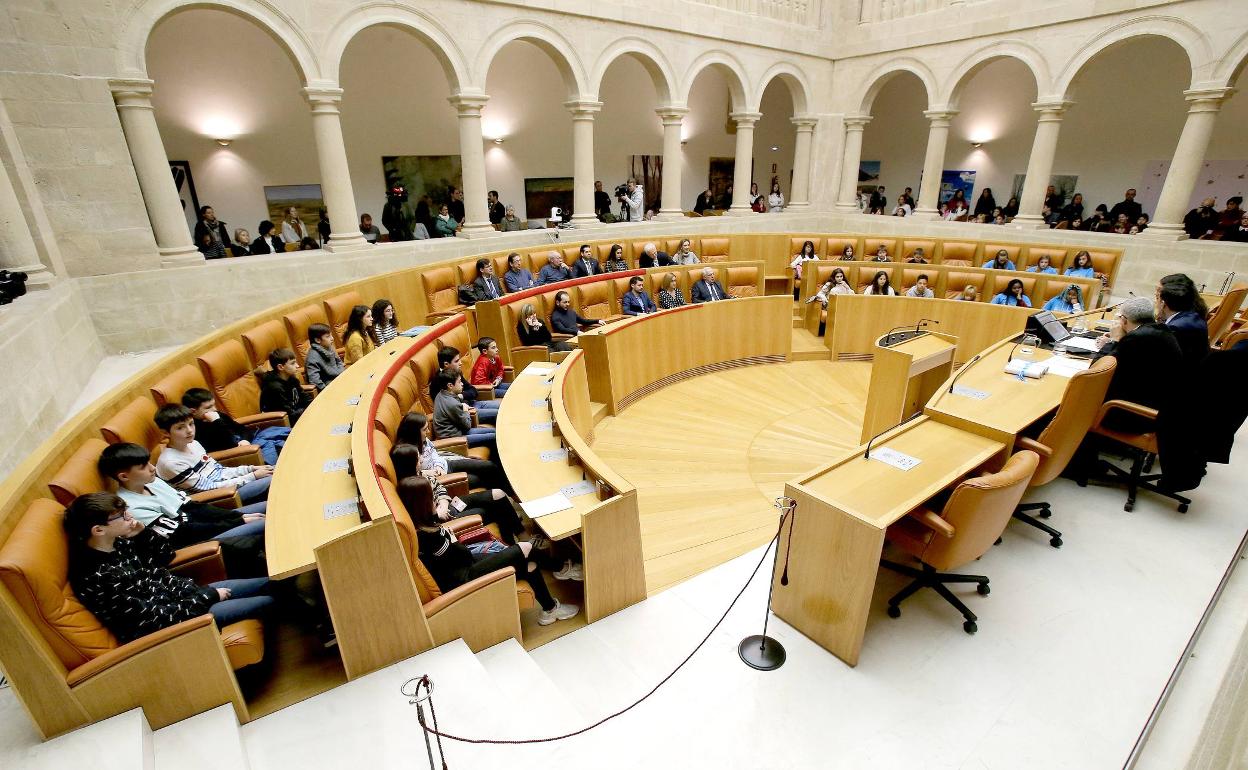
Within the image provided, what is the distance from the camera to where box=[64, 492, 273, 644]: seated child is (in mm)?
2100

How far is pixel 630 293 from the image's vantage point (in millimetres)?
7484

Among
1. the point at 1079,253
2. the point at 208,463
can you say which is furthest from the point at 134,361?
the point at 1079,253

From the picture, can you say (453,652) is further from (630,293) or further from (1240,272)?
(1240,272)

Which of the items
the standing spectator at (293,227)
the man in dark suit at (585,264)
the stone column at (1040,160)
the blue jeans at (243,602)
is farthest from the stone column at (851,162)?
the blue jeans at (243,602)

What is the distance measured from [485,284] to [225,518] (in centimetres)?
481

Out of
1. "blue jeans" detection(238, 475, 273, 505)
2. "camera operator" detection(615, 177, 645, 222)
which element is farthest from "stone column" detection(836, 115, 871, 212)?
"blue jeans" detection(238, 475, 273, 505)

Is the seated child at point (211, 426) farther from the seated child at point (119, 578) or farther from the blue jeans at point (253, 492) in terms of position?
the seated child at point (119, 578)

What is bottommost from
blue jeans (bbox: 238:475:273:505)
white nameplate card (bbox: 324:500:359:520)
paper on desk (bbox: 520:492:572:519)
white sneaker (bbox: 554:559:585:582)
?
white sneaker (bbox: 554:559:585:582)

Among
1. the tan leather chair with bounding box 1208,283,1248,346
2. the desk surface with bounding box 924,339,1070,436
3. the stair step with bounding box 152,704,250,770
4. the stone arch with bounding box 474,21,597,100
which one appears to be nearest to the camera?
the stair step with bounding box 152,704,250,770

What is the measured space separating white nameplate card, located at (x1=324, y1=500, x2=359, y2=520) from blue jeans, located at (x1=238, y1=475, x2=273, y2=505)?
2.94ft

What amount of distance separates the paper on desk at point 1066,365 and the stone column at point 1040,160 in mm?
7820

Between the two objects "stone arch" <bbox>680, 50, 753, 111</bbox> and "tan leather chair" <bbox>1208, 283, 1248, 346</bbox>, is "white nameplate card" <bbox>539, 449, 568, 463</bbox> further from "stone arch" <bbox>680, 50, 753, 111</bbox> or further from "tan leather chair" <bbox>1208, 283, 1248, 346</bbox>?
"stone arch" <bbox>680, 50, 753, 111</bbox>

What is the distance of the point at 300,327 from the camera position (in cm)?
555

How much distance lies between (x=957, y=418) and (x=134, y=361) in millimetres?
8036
